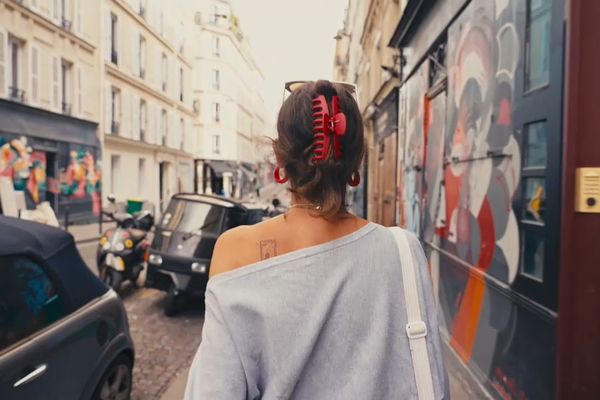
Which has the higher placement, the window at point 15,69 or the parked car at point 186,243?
the window at point 15,69

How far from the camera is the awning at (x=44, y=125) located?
1591cm

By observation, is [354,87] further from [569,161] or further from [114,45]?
[114,45]

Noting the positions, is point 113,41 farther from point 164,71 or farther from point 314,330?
point 314,330

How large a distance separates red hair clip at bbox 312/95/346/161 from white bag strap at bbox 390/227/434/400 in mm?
332

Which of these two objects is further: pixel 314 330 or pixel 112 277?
pixel 112 277

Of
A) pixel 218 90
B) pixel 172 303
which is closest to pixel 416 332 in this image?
pixel 172 303

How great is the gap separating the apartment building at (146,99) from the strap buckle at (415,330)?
23071mm

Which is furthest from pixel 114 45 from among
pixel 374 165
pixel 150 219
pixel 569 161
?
pixel 569 161

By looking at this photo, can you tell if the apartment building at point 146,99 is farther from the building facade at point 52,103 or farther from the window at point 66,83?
the window at point 66,83

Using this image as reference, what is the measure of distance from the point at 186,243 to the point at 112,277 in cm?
150

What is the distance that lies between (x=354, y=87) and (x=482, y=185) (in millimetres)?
3139

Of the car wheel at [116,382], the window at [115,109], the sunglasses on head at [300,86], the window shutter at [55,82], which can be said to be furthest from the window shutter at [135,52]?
the sunglasses on head at [300,86]

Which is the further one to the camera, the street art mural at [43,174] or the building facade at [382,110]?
the street art mural at [43,174]

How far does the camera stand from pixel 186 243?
6.77 m
